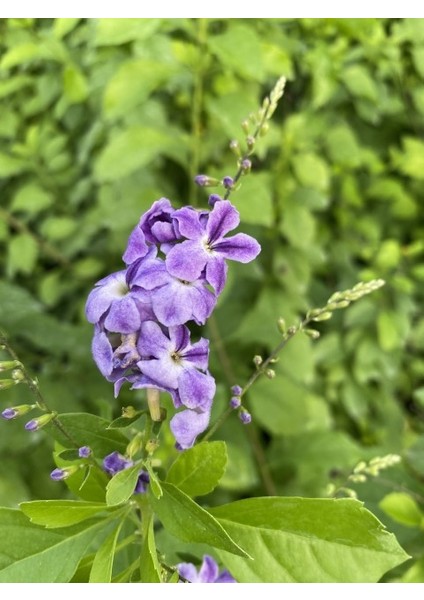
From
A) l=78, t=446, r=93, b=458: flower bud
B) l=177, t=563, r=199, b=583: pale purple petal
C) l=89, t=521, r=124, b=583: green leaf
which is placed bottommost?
l=177, t=563, r=199, b=583: pale purple petal

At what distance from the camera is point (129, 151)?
0.90 meters

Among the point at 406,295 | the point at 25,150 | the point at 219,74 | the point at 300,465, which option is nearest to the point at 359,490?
the point at 300,465

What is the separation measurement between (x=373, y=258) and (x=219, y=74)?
39 cm

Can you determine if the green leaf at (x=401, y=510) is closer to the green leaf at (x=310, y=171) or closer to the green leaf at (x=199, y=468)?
the green leaf at (x=199, y=468)

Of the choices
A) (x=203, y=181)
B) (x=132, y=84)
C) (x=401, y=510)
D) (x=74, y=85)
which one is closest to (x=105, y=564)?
(x=203, y=181)

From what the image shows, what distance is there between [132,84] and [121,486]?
59 cm

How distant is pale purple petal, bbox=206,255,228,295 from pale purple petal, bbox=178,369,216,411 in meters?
0.05

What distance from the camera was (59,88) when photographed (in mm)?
1042

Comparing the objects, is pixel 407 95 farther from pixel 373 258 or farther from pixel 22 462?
pixel 22 462

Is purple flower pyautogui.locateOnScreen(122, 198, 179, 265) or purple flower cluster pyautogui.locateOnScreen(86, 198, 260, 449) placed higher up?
purple flower pyautogui.locateOnScreen(122, 198, 179, 265)

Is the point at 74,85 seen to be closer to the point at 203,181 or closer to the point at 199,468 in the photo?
the point at 203,181

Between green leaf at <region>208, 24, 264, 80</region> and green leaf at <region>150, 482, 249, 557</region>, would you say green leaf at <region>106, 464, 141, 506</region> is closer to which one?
green leaf at <region>150, 482, 249, 557</region>

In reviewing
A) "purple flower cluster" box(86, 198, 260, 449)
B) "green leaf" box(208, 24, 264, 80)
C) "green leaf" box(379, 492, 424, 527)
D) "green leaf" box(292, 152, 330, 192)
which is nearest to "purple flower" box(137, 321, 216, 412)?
"purple flower cluster" box(86, 198, 260, 449)

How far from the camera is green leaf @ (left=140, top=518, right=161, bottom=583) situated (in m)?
0.40
